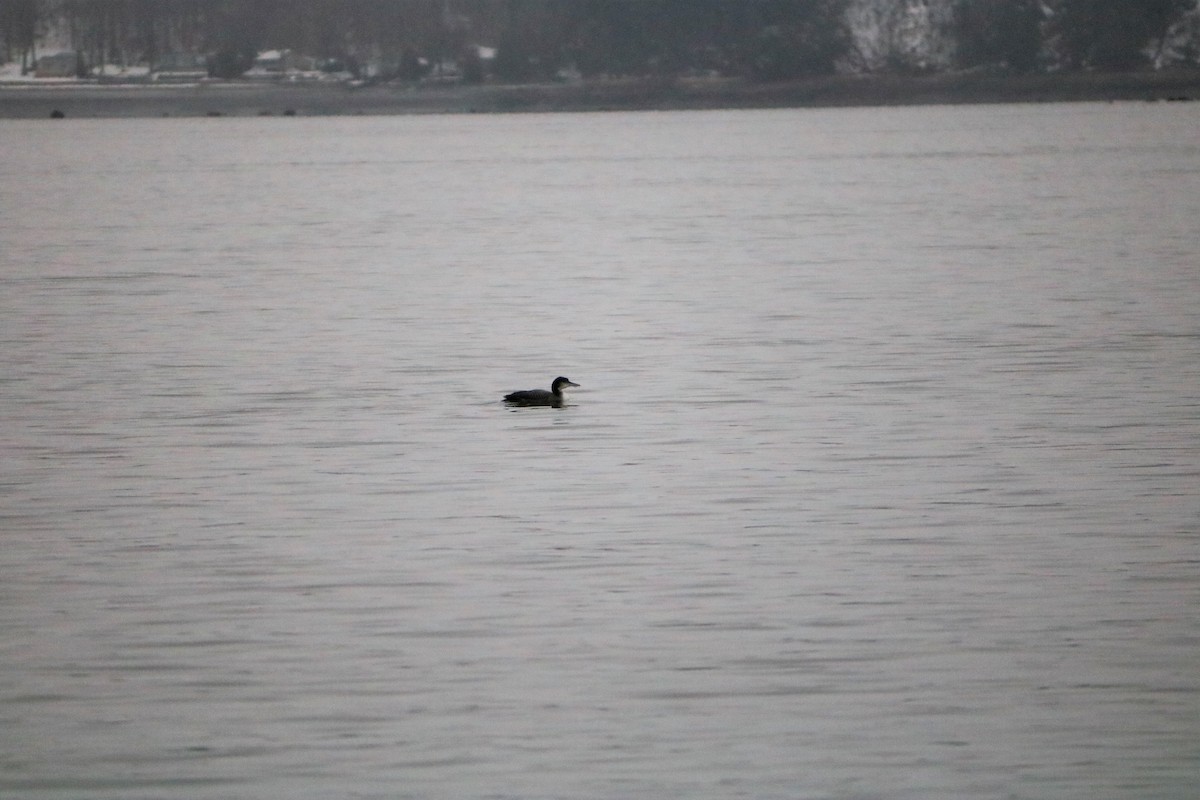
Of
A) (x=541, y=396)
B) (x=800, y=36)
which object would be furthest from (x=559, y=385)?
(x=800, y=36)

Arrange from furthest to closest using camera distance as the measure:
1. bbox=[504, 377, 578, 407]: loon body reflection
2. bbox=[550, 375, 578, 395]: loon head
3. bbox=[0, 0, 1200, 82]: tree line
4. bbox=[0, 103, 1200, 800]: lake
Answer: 1. bbox=[0, 0, 1200, 82]: tree line
2. bbox=[504, 377, 578, 407]: loon body reflection
3. bbox=[550, 375, 578, 395]: loon head
4. bbox=[0, 103, 1200, 800]: lake

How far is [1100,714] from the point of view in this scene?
10578 mm

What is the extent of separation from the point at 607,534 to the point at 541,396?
5.89 metres

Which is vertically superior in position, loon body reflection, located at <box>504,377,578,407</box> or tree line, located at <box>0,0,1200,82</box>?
loon body reflection, located at <box>504,377,578,407</box>

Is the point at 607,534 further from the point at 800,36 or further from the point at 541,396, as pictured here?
the point at 800,36

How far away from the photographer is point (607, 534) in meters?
14.6

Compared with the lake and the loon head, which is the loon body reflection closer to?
the loon head

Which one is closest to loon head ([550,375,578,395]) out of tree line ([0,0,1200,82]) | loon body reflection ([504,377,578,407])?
loon body reflection ([504,377,578,407])

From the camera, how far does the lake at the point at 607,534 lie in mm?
10219

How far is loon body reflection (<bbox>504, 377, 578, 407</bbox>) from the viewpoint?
2041 cm

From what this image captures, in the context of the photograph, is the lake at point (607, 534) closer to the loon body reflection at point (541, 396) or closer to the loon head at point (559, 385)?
the loon body reflection at point (541, 396)

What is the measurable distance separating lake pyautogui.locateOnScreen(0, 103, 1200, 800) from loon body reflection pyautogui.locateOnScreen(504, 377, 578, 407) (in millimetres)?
156

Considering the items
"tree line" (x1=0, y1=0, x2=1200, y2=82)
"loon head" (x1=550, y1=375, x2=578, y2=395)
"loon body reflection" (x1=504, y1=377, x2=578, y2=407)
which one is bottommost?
"tree line" (x1=0, y1=0, x2=1200, y2=82)

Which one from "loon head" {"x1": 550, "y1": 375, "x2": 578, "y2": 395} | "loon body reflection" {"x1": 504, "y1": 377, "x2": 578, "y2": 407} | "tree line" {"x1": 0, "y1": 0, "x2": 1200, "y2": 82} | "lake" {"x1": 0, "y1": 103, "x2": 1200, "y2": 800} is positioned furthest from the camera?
"tree line" {"x1": 0, "y1": 0, "x2": 1200, "y2": 82}
